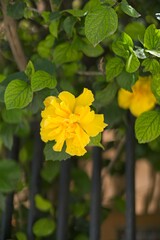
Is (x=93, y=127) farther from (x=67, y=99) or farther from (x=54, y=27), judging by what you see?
(x=54, y=27)

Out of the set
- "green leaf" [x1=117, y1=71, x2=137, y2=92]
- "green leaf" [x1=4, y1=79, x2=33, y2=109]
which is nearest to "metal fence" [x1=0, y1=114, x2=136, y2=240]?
"green leaf" [x1=117, y1=71, x2=137, y2=92]

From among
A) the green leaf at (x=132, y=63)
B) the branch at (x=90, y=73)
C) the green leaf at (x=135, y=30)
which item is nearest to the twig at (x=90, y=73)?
the branch at (x=90, y=73)

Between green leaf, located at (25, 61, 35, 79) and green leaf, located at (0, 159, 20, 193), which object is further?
green leaf, located at (0, 159, 20, 193)

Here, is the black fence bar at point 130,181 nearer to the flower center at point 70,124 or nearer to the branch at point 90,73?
the branch at point 90,73

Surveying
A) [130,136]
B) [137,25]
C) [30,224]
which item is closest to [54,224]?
[30,224]

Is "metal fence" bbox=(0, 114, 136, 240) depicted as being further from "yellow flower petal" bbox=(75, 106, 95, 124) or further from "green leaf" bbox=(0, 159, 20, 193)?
"yellow flower petal" bbox=(75, 106, 95, 124)

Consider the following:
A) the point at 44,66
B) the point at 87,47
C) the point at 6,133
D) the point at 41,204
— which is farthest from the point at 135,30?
the point at 41,204
